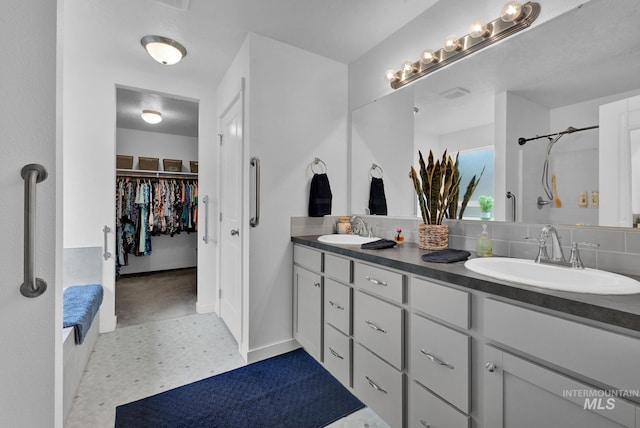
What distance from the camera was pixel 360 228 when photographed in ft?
8.02

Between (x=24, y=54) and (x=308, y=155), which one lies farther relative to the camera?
(x=308, y=155)

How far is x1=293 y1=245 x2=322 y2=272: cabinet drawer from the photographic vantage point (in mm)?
1963

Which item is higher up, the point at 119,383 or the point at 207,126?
the point at 207,126

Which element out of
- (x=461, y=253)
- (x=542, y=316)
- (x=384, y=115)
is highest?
(x=384, y=115)

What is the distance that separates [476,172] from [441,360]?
106 centimetres

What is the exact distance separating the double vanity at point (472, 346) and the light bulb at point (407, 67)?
126 cm

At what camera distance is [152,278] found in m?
4.55

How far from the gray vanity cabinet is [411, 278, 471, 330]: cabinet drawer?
81 centimetres

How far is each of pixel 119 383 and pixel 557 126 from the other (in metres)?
2.90

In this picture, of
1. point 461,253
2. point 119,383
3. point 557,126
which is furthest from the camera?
point 119,383

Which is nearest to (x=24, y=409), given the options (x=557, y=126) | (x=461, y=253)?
(x=461, y=253)

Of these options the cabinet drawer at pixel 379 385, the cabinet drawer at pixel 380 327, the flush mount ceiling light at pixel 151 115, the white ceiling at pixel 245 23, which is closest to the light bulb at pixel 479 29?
the white ceiling at pixel 245 23

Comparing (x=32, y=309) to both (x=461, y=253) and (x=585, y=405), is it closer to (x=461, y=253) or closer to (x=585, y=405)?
(x=585, y=405)

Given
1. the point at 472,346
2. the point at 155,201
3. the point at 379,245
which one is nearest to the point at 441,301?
the point at 472,346
